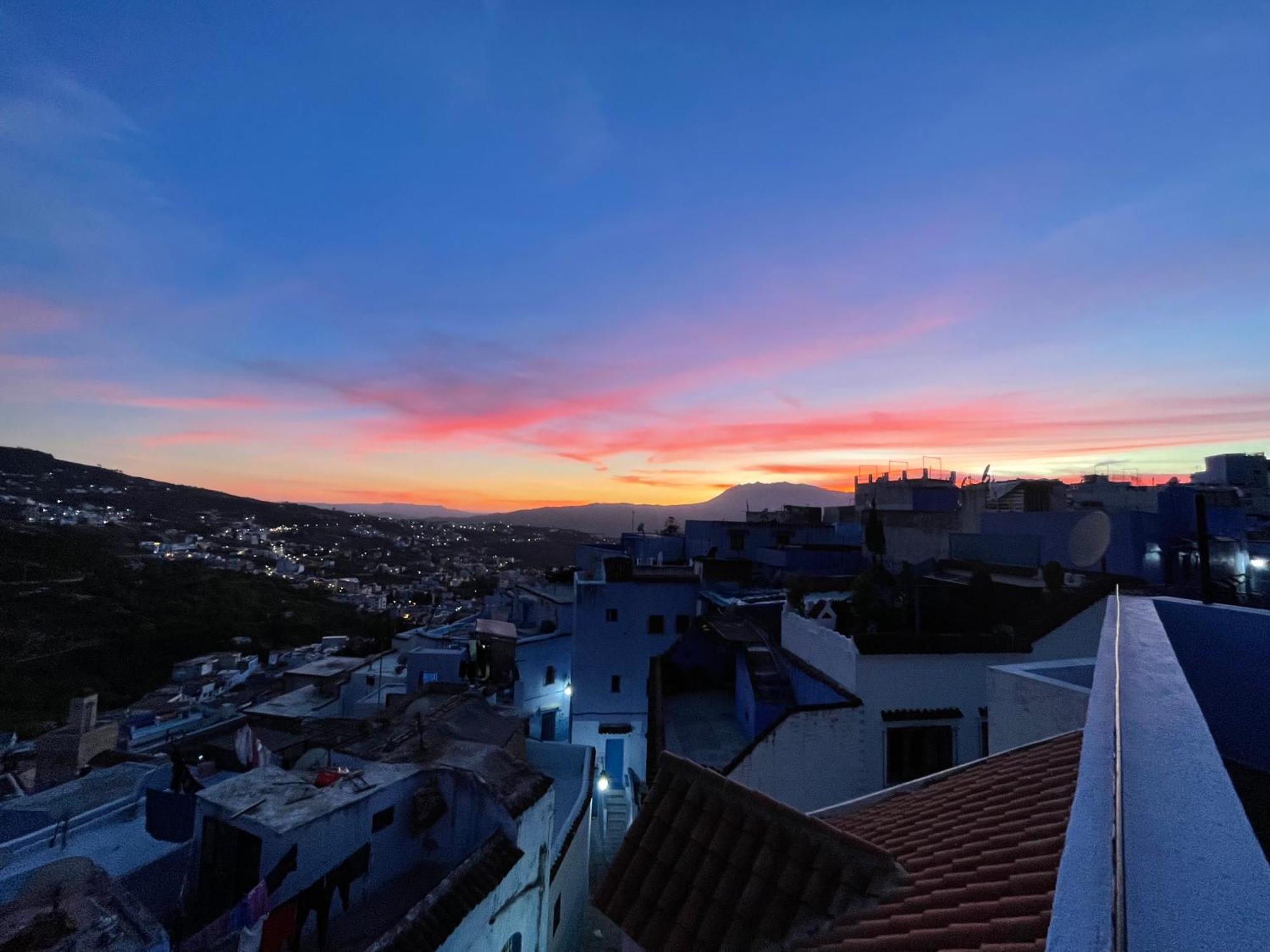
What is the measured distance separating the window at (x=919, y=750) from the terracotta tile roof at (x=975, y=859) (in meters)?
8.41

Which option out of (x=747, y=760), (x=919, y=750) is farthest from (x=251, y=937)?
(x=919, y=750)

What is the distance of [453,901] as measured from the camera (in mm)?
8492

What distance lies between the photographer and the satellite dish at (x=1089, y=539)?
1911cm

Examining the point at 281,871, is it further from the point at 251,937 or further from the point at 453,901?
the point at 453,901

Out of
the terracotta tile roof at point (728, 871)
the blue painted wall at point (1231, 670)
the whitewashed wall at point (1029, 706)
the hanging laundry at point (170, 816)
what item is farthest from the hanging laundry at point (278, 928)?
the blue painted wall at point (1231, 670)

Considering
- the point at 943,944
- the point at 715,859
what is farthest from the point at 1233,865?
the point at 715,859

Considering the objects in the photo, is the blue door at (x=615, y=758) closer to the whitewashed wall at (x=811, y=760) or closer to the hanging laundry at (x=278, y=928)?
the whitewashed wall at (x=811, y=760)

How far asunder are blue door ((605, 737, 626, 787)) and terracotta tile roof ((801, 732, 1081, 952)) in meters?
20.2

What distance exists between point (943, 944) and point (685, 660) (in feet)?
59.6

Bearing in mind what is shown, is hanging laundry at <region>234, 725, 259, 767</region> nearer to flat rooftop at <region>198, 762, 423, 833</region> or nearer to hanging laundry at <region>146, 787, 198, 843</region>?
hanging laundry at <region>146, 787, 198, 843</region>

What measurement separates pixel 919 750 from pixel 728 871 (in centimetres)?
1177

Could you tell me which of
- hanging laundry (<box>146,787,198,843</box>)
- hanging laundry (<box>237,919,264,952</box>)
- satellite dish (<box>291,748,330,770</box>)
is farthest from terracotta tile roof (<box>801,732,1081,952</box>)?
satellite dish (<box>291,748,330,770</box>)

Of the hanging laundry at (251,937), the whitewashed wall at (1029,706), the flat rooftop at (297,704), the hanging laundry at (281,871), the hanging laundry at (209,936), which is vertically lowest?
the flat rooftop at (297,704)

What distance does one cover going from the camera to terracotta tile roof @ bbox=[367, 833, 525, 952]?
302 inches
